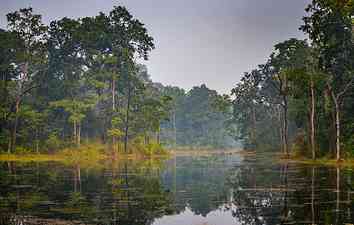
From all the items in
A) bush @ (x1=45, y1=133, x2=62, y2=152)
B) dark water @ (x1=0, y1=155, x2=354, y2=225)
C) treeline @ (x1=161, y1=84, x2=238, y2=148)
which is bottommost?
dark water @ (x1=0, y1=155, x2=354, y2=225)

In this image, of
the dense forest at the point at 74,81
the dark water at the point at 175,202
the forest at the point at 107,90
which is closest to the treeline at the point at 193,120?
the forest at the point at 107,90

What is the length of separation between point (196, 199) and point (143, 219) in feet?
21.5

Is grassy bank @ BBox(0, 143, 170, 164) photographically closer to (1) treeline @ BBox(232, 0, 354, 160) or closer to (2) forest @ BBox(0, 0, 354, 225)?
(2) forest @ BBox(0, 0, 354, 225)

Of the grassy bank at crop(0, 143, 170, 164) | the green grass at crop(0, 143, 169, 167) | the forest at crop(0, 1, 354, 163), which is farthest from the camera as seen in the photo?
the grassy bank at crop(0, 143, 170, 164)

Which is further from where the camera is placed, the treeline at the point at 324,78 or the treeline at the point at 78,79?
the treeline at the point at 78,79

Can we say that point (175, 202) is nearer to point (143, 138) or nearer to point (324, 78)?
point (324, 78)

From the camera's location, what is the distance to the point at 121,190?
25.4m

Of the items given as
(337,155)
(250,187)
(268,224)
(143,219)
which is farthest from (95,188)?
(337,155)

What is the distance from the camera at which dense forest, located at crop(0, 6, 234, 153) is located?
248 ft

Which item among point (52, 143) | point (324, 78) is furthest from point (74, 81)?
point (324, 78)

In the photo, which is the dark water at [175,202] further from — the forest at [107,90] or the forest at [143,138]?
the forest at [107,90]

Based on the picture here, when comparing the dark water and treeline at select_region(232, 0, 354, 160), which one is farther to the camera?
treeline at select_region(232, 0, 354, 160)

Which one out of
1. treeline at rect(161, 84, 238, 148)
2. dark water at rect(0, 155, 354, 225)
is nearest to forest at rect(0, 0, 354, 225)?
dark water at rect(0, 155, 354, 225)

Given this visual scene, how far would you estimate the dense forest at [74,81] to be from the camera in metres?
75.7
